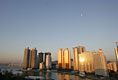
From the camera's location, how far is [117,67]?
14400 centimetres

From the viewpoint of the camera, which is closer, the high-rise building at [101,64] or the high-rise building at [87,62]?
the high-rise building at [101,64]

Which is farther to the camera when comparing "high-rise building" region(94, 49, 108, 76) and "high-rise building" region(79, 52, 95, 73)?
"high-rise building" region(79, 52, 95, 73)

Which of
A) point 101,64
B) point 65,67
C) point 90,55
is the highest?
point 90,55

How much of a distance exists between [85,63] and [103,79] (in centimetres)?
7217

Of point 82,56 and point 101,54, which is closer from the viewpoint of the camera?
point 101,54

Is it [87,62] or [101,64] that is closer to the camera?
[101,64]

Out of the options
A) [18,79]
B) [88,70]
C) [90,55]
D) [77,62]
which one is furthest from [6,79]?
[77,62]

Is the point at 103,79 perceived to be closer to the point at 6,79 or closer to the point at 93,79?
the point at 93,79

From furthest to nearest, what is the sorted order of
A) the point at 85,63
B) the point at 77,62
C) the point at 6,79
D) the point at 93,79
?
the point at 77,62, the point at 85,63, the point at 93,79, the point at 6,79

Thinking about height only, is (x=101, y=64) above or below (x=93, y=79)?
above

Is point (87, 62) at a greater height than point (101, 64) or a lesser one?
lesser

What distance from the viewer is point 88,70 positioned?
150 metres

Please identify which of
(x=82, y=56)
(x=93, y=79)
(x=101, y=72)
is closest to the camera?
(x=93, y=79)

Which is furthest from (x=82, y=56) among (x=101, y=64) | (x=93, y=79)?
(x=93, y=79)
